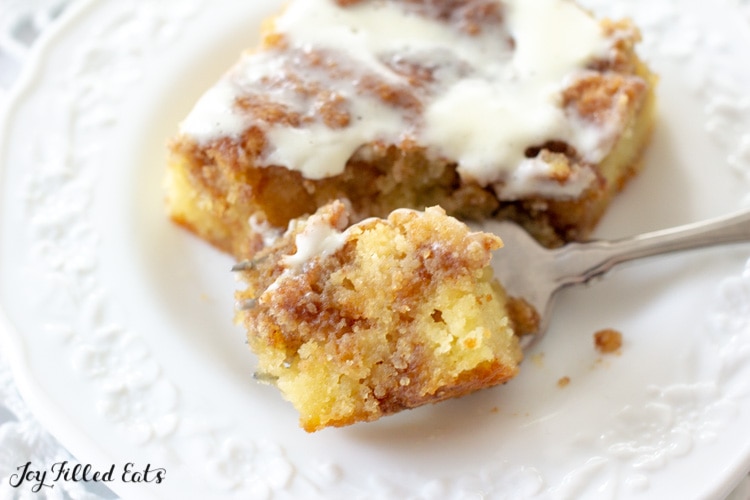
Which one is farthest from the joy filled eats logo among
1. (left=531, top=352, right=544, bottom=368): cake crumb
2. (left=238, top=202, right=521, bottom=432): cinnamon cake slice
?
(left=531, top=352, right=544, bottom=368): cake crumb

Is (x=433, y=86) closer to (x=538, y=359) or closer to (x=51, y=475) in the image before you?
(x=538, y=359)

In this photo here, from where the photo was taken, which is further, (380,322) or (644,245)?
(644,245)

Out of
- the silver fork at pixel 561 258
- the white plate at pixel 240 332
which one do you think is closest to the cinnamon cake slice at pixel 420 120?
the silver fork at pixel 561 258

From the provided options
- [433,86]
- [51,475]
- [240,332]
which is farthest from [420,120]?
[51,475]

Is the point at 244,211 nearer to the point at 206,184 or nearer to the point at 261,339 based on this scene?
the point at 206,184

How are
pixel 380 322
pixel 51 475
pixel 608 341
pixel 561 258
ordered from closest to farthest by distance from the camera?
pixel 380 322 → pixel 51 475 → pixel 608 341 → pixel 561 258

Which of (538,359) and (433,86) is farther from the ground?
(433,86)

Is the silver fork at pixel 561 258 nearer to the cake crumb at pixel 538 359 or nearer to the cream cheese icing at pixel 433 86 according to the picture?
the cake crumb at pixel 538 359
